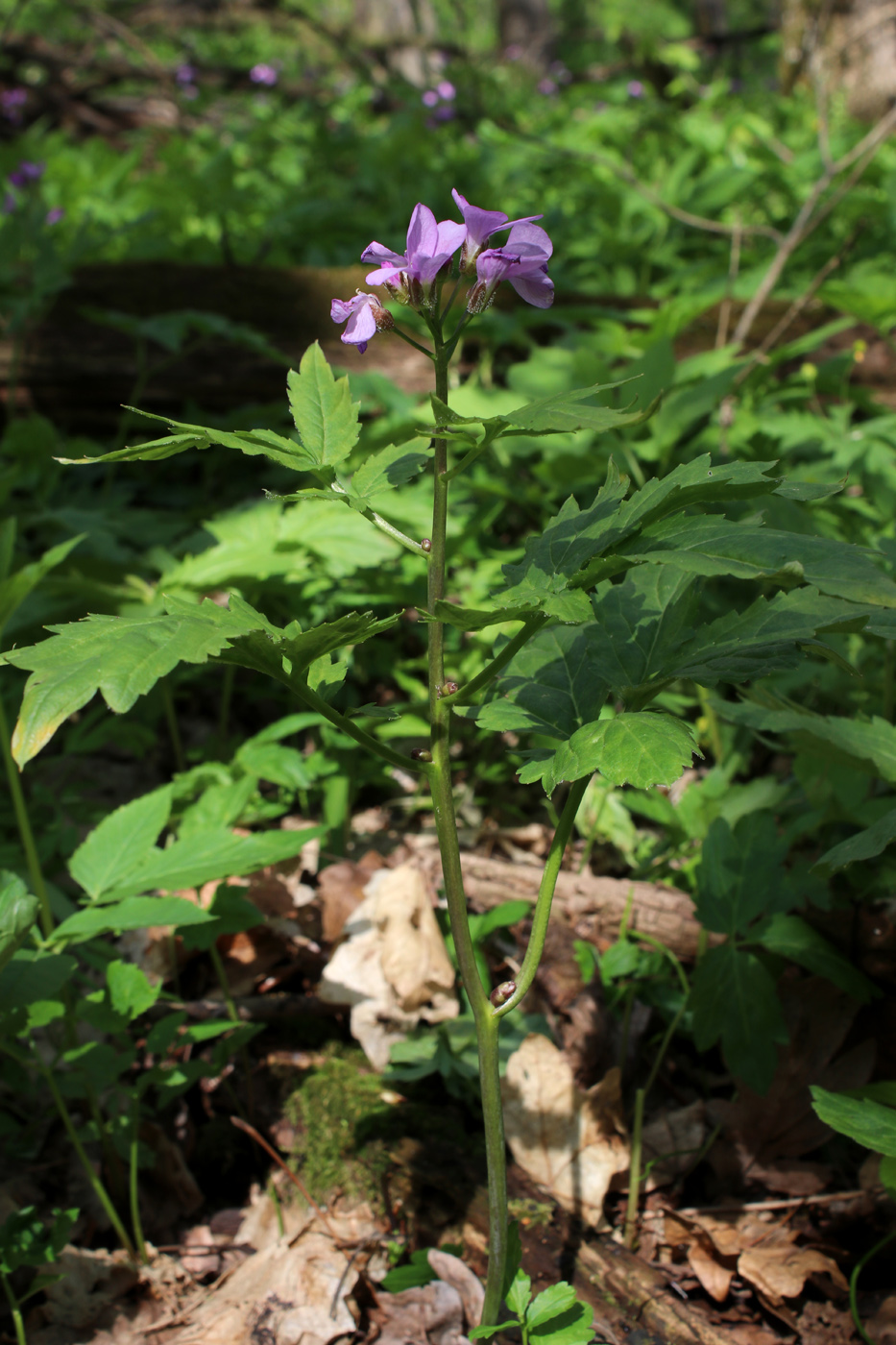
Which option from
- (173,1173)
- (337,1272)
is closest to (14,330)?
(173,1173)

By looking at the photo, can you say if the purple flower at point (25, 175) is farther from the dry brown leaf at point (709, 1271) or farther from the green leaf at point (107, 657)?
the dry brown leaf at point (709, 1271)

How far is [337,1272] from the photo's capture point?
4.43 feet

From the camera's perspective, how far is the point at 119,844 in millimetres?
1475

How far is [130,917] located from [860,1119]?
999 millimetres

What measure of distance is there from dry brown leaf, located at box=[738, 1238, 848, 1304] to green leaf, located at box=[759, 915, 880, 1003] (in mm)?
393

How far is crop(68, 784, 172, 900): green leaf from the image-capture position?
4.64 feet

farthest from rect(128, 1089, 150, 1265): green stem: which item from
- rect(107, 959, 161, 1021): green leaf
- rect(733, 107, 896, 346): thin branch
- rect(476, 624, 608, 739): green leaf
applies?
rect(733, 107, 896, 346): thin branch

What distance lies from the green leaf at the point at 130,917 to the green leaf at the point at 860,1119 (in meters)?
0.86

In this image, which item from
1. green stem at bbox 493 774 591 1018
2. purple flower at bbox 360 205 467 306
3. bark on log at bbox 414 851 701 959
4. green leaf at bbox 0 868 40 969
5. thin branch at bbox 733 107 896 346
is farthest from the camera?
thin branch at bbox 733 107 896 346

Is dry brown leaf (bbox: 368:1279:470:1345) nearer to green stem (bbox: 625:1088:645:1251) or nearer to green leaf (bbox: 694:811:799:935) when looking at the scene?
green stem (bbox: 625:1088:645:1251)

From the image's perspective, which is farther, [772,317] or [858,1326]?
[772,317]

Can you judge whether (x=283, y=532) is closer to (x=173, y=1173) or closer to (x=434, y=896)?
(x=434, y=896)

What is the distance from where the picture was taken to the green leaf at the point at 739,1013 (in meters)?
1.38

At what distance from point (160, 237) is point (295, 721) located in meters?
3.69
